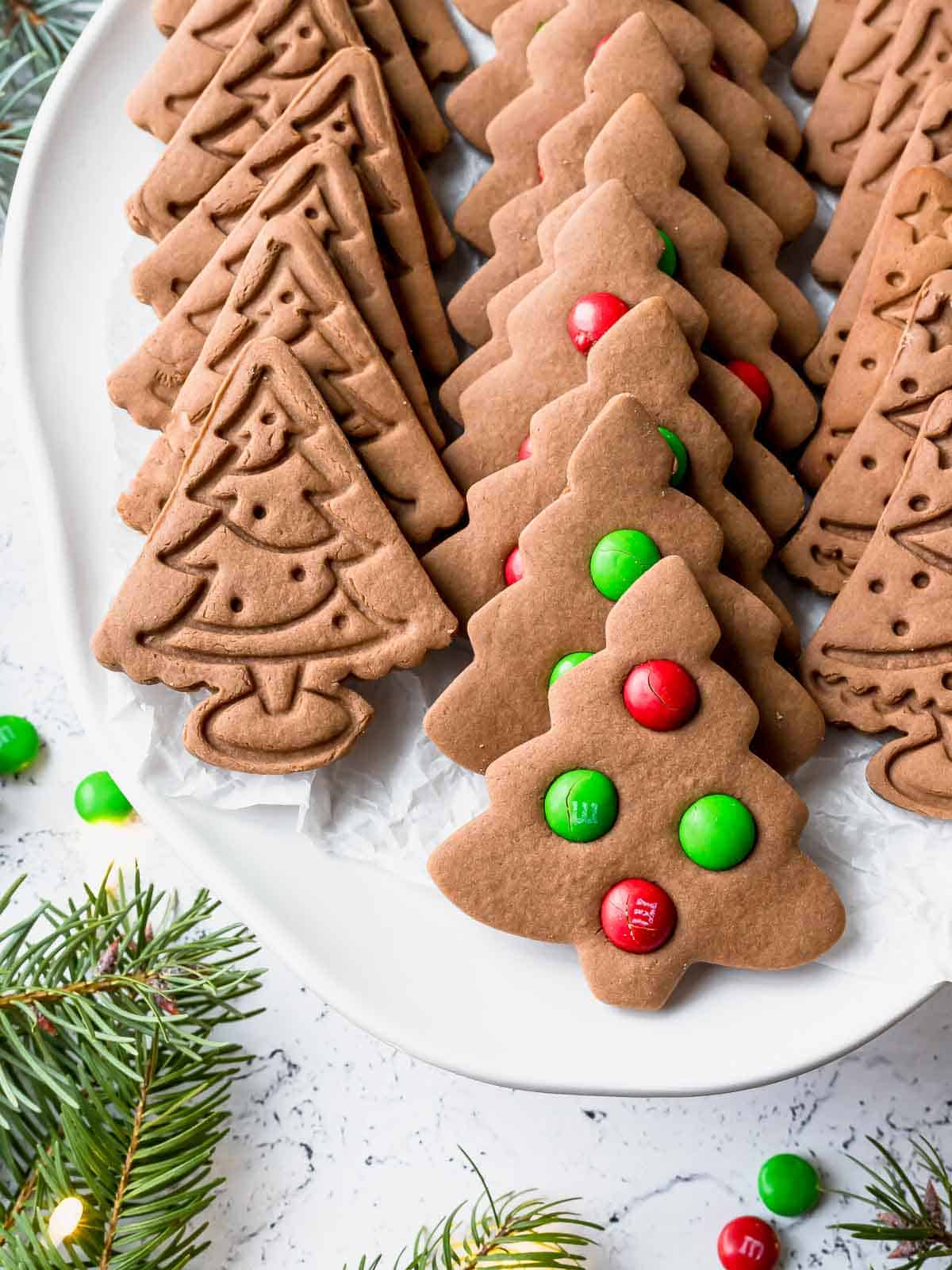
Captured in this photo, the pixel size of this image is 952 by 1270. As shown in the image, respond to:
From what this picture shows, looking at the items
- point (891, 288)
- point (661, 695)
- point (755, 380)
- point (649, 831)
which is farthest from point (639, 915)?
point (891, 288)

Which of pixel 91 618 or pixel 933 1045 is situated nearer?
pixel 91 618

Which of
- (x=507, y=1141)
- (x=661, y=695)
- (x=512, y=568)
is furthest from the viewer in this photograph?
(x=507, y=1141)

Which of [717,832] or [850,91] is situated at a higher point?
[850,91]

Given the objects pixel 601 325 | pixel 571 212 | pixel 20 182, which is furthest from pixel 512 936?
pixel 20 182

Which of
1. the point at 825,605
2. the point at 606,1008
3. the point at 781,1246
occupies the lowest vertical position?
the point at 781,1246

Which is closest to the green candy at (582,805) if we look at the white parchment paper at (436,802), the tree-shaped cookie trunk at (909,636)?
the white parchment paper at (436,802)

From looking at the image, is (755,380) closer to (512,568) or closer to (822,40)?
(512,568)

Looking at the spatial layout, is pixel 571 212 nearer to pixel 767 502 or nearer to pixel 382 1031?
pixel 767 502
